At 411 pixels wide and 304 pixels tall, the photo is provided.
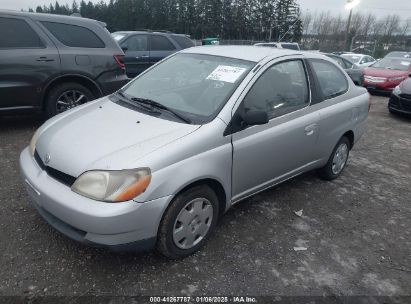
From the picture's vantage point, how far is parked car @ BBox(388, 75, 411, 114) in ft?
28.6

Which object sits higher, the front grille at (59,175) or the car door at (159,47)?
Answer: the car door at (159,47)

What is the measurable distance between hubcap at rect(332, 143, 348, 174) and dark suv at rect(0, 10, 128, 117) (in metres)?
3.76

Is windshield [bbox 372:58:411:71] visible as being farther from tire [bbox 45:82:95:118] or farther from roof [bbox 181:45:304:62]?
tire [bbox 45:82:95:118]

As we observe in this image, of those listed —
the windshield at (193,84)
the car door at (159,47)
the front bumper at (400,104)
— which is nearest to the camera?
the windshield at (193,84)

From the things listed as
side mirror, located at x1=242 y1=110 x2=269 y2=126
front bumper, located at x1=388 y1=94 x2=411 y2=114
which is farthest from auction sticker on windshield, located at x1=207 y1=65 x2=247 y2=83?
front bumper, located at x1=388 y1=94 x2=411 y2=114

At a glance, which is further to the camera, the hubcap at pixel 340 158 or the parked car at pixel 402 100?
the parked car at pixel 402 100

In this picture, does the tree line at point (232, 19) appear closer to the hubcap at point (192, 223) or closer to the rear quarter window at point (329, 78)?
the rear quarter window at point (329, 78)

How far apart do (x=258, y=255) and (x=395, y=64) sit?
1255 centimetres

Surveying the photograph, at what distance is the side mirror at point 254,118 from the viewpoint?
118 inches

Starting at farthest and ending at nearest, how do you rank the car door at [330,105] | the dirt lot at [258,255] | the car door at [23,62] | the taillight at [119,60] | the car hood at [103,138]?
the taillight at [119,60], the car door at [23,62], the car door at [330,105], the dirt lot at [258,255], the car hood at [103,138]

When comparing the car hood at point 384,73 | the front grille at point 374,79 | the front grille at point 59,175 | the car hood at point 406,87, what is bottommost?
the front grille at point 374,79

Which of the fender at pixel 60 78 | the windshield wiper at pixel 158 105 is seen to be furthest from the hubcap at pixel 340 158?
the fender at pixel 60 78

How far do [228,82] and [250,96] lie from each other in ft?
0.80

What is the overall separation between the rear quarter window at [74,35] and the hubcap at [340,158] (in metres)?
4.18
